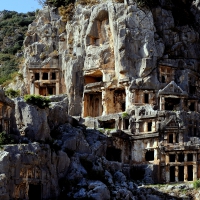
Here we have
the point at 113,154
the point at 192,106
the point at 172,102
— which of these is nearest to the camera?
the point at 113,154

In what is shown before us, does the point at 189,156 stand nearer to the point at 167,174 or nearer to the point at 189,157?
the point at 189,157

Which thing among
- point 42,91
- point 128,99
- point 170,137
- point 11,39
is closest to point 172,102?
point 128,99

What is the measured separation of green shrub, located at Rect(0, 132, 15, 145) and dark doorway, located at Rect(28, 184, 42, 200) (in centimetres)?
392

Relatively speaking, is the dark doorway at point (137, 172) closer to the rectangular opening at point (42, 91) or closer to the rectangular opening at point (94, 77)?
the rectangular opening at point (94, 77)

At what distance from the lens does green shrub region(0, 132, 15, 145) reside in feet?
163

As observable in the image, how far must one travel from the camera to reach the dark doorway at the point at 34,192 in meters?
50.5

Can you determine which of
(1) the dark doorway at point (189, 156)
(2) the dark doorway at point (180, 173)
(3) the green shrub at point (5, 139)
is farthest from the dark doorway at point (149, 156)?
(3) the green shrub at point (5, 139)

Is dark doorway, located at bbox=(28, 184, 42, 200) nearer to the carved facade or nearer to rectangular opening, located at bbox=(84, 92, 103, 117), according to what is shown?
the carved facade

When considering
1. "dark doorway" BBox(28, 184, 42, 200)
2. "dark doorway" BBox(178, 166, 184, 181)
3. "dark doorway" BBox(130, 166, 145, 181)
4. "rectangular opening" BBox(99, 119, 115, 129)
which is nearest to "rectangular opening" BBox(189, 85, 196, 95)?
"rectangular opening" BBox(99, 119, 115, 129)

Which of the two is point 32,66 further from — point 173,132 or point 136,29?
point 173,132

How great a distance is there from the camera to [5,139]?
164 ft

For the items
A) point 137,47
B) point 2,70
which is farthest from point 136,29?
point 2,70

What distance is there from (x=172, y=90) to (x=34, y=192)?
1092 inches

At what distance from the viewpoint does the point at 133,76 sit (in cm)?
7419
